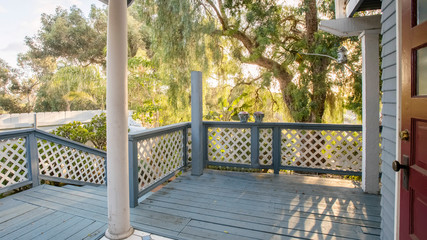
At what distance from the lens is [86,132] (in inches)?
260

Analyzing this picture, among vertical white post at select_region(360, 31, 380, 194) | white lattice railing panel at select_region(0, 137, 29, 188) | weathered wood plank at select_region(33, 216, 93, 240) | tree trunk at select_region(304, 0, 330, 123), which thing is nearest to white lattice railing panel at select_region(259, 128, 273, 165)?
vertical white post at select_region(360, 31, 380, 194)

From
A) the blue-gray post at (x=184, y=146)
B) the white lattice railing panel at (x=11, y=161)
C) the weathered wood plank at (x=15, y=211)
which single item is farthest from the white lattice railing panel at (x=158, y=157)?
the white lattice railing panel at (x=11, y=161)

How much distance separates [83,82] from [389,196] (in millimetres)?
11508

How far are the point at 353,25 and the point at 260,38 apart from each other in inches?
92.5

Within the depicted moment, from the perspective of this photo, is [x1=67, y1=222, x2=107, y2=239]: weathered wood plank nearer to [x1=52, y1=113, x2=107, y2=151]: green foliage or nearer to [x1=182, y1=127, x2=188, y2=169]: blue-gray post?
[x1=182, y1=127, x2=188, y2=169]: blue-gray post

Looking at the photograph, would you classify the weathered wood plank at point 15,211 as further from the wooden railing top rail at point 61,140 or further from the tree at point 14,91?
the tree at point 14,91

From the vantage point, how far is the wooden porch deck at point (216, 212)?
2.23m

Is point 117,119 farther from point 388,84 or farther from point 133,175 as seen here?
point 388,84

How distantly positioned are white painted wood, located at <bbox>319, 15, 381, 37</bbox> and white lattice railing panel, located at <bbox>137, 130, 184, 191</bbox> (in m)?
2.78

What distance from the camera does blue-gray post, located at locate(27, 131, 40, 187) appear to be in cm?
338

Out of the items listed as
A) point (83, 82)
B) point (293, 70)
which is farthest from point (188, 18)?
point (83, 82)

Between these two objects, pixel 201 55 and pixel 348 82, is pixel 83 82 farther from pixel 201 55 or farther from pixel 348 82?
pixel 348 82

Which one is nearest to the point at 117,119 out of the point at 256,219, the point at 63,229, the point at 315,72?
the point at 63,229

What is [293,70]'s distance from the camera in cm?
577
